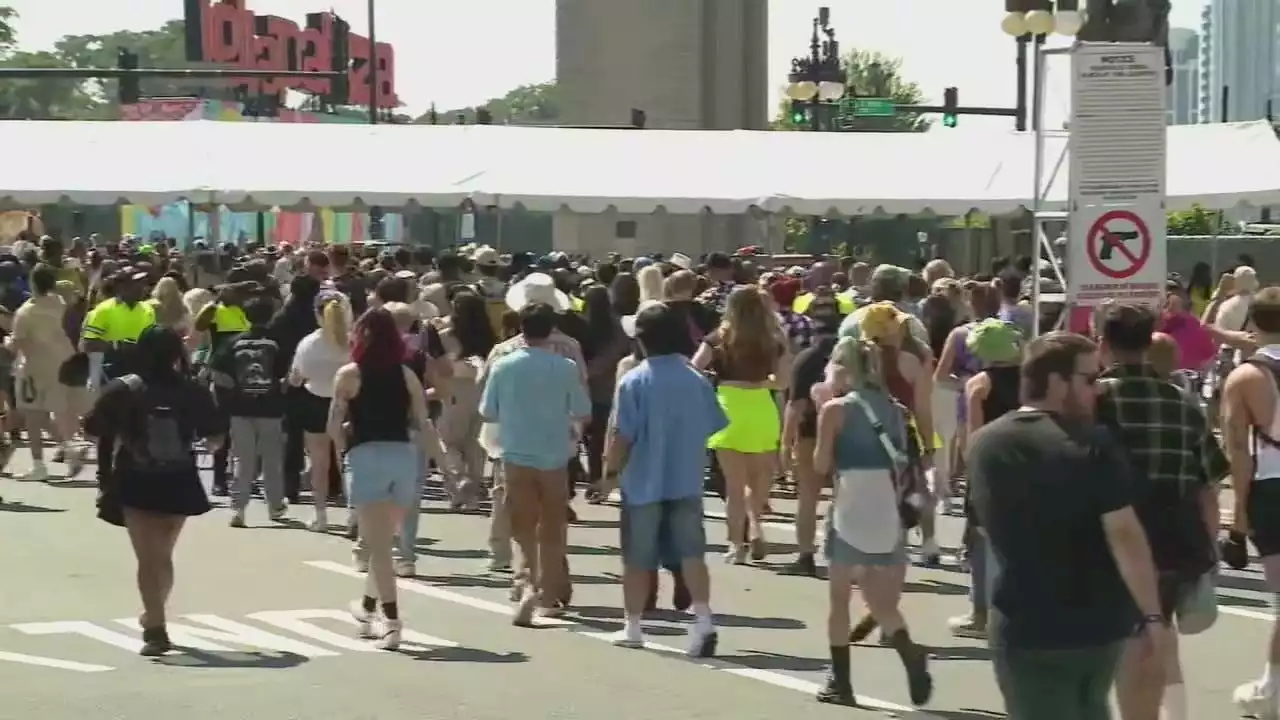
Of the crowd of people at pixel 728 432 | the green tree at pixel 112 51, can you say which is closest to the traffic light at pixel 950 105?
the crowd of people at pixel 728 432

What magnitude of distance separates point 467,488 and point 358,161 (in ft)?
47.3

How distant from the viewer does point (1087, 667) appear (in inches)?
237

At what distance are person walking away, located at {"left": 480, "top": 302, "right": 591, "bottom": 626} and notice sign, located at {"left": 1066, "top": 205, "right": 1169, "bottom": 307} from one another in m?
3.78

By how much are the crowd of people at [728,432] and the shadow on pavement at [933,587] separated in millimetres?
639

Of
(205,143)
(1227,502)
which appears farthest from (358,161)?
(1227,502)

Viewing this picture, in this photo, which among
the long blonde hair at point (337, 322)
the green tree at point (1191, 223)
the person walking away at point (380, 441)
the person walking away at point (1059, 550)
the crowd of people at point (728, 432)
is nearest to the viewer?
the person walking away at point (1059, 550)

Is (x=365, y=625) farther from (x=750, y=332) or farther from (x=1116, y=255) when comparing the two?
(x=1116, y=255)

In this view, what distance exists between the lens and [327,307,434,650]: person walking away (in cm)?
1052

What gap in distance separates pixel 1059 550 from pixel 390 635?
5.25 meters

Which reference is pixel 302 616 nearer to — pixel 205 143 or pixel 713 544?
pixel 713 544

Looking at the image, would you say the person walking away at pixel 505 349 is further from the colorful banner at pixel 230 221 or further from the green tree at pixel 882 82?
the green tree at pixel 882 82

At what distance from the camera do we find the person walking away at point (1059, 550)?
5.93 m

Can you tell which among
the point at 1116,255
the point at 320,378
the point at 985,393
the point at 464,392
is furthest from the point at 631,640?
the point at 464,392

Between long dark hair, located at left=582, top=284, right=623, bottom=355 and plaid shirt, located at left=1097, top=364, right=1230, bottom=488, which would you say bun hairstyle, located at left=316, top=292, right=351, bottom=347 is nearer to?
long dark hair, located at left=582, top=284, right=623, bottom=355
